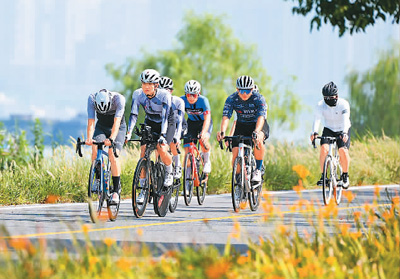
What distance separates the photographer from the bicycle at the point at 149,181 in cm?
1156

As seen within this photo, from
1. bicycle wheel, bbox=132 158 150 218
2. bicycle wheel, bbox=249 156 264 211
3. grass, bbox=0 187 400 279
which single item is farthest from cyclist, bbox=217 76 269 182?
grass, bbox=0 187 400 279

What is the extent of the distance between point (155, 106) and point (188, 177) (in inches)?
92.5

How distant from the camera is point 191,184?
14219 mm

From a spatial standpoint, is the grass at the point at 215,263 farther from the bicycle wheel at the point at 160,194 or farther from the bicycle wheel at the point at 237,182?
the bicycle wheel at the point at 237,182

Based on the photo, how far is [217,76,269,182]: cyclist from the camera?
12891 mm

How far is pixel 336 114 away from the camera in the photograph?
14508mm

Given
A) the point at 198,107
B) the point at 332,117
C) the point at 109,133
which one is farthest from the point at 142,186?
the point at 332,117

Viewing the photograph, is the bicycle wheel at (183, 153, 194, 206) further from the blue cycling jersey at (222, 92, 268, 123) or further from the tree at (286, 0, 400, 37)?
the tree at (286, 0, 400, 37)

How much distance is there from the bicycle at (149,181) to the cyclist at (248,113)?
52.1 inches

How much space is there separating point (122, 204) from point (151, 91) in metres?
3.81

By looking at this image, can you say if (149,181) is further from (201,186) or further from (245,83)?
(201,186)

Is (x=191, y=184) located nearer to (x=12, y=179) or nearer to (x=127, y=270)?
(x=12, y=179)

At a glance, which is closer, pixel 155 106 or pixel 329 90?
pixel 155 106

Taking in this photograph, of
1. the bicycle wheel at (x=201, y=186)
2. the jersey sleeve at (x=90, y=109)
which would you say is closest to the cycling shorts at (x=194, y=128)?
the bicycle wheel at (x=201, y=186)
